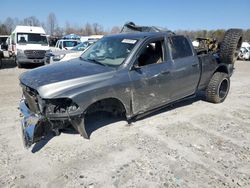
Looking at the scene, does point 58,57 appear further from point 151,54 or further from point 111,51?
point 151,54

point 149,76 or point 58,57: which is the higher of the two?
point 149,76

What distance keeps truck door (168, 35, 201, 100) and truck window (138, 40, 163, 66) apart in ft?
0.82

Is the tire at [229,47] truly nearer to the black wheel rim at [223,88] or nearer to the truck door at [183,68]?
the black wheel rim at [223,88]

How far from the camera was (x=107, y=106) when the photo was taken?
441 cm

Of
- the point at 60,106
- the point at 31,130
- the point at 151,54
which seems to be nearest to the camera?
the point at 31,130

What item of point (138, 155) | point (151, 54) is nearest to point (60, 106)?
point (138, 155)

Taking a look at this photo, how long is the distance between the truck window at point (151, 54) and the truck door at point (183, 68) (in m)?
0.25

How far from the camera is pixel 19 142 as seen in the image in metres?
4.19

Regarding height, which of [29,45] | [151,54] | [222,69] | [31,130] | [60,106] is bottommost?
[31,130]

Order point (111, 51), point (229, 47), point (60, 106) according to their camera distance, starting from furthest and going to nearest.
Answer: point (229, 47)
point (111, 51)
point (60, 106)

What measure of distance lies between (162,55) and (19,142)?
10.1 feet

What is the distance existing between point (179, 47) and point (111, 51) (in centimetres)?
153

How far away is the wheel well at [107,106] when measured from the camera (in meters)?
4.19

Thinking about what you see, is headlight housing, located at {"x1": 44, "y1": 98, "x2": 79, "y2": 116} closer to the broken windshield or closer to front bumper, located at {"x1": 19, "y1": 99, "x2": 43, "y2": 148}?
front bumper, located at {"x1": 19, "y1": 99, "x2": 43, "y2": 148}
